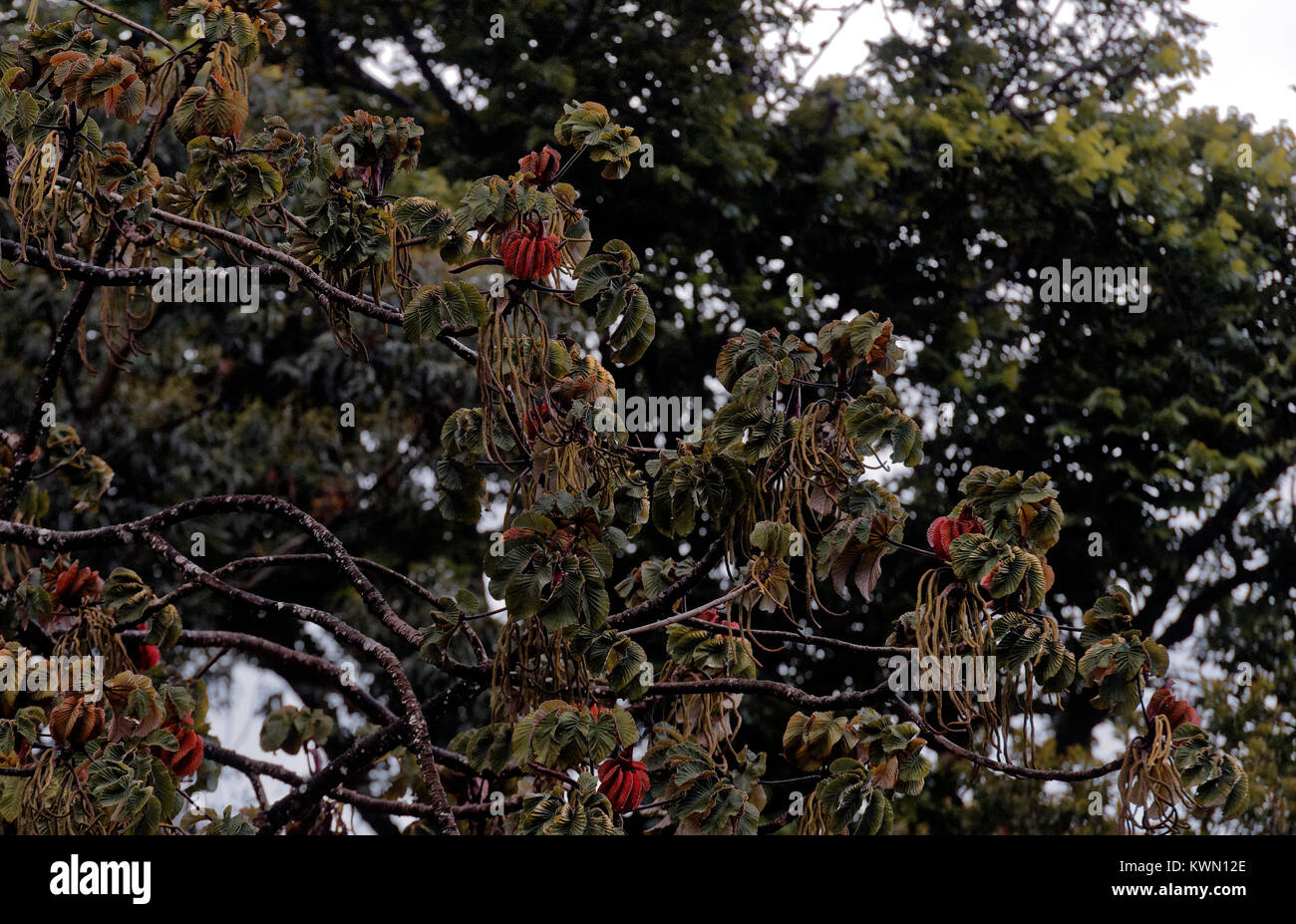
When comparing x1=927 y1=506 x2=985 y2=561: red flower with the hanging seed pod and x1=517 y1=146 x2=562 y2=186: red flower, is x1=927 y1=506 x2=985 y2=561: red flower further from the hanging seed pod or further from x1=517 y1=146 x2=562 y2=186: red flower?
the hanging seed pod

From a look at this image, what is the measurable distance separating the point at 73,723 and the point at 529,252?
3.35 ft

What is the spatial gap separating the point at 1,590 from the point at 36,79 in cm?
109

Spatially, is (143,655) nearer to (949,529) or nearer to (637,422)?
(637,422)

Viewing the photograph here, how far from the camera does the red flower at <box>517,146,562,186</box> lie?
2.08 meters

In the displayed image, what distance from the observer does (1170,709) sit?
6.21ft

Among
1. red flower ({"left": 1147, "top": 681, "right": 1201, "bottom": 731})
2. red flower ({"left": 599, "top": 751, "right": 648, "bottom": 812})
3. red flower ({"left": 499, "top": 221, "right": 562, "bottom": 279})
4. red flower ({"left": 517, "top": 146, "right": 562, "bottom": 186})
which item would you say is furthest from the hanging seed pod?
red flower ({"left": 1147, "top": 681, "right": 1201, "bottom": 731})

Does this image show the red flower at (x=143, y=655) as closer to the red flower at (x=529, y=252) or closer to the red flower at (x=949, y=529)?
the red flower at (x=529, y=252)

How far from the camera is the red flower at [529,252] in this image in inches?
79.1

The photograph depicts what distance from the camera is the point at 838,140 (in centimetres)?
626

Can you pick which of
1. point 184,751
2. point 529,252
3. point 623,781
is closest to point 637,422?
point 529,252

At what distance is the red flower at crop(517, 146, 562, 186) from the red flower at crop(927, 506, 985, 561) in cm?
84

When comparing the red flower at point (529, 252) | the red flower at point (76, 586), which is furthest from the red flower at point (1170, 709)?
the red flower at point (76, 586)

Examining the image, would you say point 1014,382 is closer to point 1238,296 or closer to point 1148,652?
point 1238,296

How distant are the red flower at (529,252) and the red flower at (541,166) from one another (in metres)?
0.09
